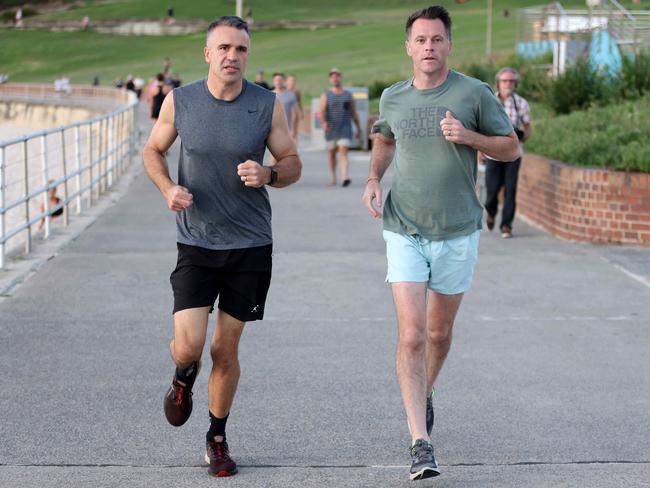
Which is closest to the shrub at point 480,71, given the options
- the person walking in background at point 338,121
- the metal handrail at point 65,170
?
the metal handrail at point 65,170

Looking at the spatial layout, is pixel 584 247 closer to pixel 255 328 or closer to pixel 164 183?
pixel 255 328

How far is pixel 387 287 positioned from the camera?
1180 centimetres

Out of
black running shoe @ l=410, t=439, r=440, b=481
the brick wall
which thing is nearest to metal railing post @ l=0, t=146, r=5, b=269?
the brick wall

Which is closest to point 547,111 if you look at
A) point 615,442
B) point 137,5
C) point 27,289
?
point 27,289

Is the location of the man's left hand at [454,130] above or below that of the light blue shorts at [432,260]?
above

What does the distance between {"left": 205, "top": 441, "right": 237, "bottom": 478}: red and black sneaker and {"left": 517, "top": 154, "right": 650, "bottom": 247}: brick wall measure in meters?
8.46

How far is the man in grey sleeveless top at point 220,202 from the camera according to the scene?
19.7 ft

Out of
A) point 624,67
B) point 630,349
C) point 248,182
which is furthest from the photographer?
point 624,67

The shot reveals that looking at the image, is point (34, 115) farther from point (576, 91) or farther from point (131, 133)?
point (576, 91)

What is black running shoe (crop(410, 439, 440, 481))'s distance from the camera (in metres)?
5.75

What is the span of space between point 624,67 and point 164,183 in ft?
56.0

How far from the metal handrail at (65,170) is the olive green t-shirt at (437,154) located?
22.2ft

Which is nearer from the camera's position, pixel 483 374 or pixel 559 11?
pixel 483 374

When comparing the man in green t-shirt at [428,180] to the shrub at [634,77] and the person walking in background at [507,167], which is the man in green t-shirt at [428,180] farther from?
the shrub at [634,77]
